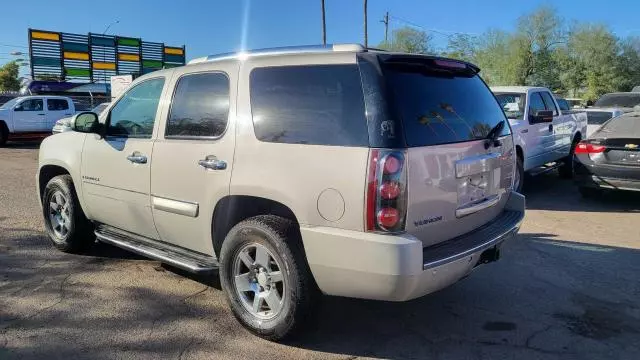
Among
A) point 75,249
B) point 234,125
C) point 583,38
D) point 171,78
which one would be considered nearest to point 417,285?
point 234,125

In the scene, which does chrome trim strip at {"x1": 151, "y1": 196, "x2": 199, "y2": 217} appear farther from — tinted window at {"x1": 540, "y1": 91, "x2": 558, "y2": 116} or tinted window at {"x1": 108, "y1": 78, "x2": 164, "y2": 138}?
tinted window at {"x1": 540, "y1": 91, "x2": 558, "y2": 116}

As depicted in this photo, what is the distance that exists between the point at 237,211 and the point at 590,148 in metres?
6.74

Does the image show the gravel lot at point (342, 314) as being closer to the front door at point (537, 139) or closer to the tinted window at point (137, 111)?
the tinted window at point (137, 111)

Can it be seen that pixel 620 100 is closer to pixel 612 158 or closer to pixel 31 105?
pixel 612 158

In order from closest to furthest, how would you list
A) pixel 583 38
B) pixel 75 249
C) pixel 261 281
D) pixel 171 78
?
pixel 261 281 → pixel 171 78 → pixel 75 249 → pixel 583 38

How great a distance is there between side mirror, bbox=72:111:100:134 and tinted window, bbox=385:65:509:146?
2945 mm

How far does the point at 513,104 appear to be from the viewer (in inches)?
371

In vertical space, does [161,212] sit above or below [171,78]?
below

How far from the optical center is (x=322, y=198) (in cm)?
325

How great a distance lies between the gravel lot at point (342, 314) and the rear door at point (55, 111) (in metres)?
15.7

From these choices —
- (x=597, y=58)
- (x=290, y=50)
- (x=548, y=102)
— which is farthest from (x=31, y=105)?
(x=597, y=58)

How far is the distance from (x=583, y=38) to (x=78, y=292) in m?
52.3

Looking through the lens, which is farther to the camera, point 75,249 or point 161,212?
point 75,249

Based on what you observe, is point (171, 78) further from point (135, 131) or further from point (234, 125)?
point (234, 125)
